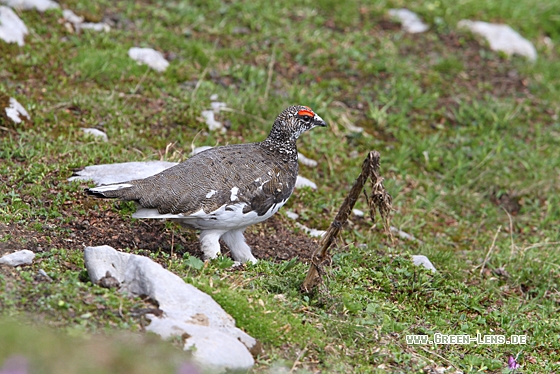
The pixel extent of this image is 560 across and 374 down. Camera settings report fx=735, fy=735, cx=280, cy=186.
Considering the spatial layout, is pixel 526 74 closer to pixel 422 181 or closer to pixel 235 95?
pixel 422 181

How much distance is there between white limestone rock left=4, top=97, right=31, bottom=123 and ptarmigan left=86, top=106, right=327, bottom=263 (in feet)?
9.00

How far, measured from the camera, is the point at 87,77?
31.6ft

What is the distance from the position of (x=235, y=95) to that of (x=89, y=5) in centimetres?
283

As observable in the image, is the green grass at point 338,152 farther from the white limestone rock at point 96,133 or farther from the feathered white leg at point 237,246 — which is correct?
the feathered white leg at point 237,246

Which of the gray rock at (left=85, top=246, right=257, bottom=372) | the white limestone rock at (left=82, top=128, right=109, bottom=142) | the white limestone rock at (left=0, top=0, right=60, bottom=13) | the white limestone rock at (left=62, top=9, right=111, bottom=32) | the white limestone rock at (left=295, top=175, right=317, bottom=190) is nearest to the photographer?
the gray rock at (left=85, top=246, right=257, bottom=372)

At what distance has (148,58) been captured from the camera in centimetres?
1014

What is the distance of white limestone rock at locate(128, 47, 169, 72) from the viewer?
1008cm

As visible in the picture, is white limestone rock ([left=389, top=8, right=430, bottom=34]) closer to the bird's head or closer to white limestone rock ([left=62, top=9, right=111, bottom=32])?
white limestone rock ([left=62, top=9, right=111, bottom=32])

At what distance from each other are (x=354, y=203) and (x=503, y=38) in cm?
860

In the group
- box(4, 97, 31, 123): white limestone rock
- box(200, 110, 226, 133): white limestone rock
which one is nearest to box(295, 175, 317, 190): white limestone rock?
box(200, 110, 226, 133): white limestone rock

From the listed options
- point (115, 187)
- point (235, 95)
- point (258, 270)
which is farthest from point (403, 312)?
point (235, 95)

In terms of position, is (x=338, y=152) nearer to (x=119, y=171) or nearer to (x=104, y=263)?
(x=119, y=171)

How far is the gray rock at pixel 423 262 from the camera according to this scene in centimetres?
714

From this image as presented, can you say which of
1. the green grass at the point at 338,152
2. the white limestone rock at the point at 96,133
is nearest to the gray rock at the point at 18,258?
the green grass at the point at 338,152
